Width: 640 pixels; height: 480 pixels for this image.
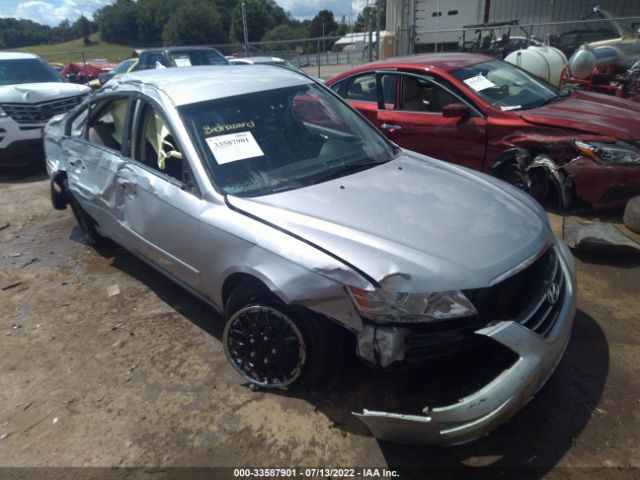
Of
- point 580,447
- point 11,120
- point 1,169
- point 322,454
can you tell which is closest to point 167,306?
point 322,454

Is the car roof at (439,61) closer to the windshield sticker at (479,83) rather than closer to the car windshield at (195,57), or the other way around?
the windshield sticker at (479,83)

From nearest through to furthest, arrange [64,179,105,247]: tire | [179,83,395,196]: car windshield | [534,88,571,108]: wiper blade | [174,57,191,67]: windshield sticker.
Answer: [179,83,395,196]: car windshield → [64,179,105,247]: tire → [534,88,571,108]: wiper blade → [174,57,191,67]: windshield sticker

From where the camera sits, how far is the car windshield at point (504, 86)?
510 cm

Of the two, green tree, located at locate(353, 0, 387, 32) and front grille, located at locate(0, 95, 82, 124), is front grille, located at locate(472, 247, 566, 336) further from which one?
green tree, located at locate(353, 0, 387, 32)

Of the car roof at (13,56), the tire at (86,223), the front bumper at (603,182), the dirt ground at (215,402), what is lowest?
the dirt ground at (215,402)

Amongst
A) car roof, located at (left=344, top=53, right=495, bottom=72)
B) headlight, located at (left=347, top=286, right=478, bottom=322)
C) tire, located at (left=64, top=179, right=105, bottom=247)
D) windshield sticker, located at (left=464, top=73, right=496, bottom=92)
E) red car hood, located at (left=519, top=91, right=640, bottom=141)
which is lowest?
tire, located at (left=64, top=179, right=105, bottom=247)

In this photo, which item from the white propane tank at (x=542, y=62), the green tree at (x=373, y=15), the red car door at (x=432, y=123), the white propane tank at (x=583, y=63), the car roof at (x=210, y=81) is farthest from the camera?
the green tree at (x=373, y=15)

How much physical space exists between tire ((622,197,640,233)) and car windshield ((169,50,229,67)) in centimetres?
912

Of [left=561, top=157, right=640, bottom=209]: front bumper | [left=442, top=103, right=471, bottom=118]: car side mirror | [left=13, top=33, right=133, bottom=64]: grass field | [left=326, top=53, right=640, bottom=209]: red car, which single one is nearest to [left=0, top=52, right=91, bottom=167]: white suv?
[left=326, top=53, right=640, bottom=209]: red car

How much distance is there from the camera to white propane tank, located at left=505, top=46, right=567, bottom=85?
29.8ft

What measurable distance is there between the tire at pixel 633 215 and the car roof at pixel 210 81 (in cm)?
310

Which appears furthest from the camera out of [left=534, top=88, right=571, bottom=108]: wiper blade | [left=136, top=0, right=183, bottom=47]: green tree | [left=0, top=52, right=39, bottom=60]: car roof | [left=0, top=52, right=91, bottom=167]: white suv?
[left=136, top=0, right=183, bottom=47]: green tree

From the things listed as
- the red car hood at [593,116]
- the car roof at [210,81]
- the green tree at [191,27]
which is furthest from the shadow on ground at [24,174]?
the green tree at [191,27]

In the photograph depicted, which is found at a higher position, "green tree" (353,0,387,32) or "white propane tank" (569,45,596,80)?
"green tree" (353,0,387,32)
